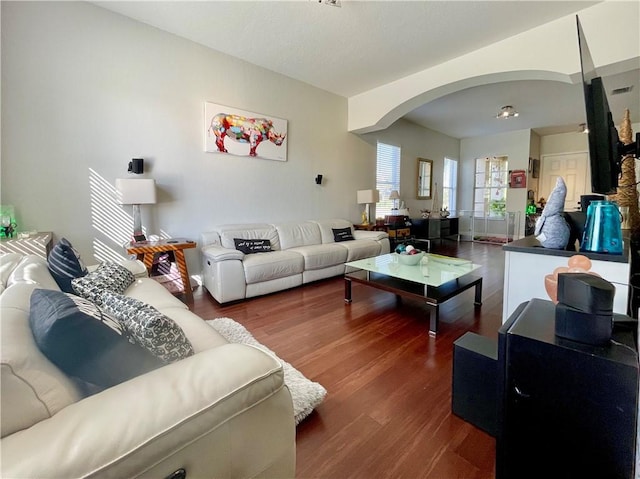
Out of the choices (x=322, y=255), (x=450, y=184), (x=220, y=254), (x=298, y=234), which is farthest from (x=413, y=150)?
(x=220, y=254)

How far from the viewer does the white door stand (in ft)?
24.5

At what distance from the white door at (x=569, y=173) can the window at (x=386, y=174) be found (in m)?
4.60

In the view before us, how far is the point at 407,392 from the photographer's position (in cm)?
170

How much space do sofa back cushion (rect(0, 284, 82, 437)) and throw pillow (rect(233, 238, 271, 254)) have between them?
9.15ft

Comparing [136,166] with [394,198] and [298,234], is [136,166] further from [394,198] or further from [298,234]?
[394,198]

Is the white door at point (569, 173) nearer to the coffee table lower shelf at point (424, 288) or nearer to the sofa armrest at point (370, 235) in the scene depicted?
the sofa armrest at point (370, 235)

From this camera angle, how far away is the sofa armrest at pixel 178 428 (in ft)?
1.80

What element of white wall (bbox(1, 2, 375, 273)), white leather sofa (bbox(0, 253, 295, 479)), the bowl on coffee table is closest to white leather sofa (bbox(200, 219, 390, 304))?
white wall (bbox(1, 2, 375, 273))

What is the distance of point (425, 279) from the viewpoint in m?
2.61

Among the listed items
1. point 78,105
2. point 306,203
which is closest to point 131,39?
point 78,105

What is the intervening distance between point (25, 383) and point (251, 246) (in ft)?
9.96

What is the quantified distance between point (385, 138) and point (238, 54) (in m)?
3.39

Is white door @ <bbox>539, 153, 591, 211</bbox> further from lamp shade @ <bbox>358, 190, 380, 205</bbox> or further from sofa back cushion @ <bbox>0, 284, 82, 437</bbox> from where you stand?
sofa back cushion @ <bbox>0, 284, 82, 437</bbox>

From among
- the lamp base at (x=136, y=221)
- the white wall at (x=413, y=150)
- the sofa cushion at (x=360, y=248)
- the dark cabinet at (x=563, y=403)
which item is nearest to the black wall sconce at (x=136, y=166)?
the lamp base at (x=136, y=221)
